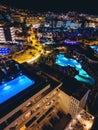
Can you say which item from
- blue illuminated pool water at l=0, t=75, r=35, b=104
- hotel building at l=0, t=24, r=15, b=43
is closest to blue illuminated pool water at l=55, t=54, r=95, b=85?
hotel building at l=0, t=24, r=15, b=43

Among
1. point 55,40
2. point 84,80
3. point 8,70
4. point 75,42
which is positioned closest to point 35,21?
point 55,40

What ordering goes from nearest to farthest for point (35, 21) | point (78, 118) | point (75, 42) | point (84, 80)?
point (78, 118)
point (84, 80)
point (75, 42)
point (35, 21)

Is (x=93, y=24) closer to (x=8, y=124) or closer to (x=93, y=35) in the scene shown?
(x=93, y=35)

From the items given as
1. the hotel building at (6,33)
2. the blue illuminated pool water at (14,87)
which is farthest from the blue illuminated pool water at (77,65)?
the blue illuminated pool water at (14,87)

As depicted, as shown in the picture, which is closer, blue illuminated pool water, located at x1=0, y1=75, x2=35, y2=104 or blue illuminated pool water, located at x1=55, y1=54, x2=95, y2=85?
blue illuminated pool water, located at x1=0, y1=75, x2=35, y2=104

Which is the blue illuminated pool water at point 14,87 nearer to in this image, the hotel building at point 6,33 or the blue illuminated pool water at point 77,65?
the blue illuminated pool water at point 77,65

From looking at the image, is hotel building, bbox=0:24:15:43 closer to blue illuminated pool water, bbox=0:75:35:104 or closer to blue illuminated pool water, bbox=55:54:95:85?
blue illuminated pool water, bbox=55:54:95:85
